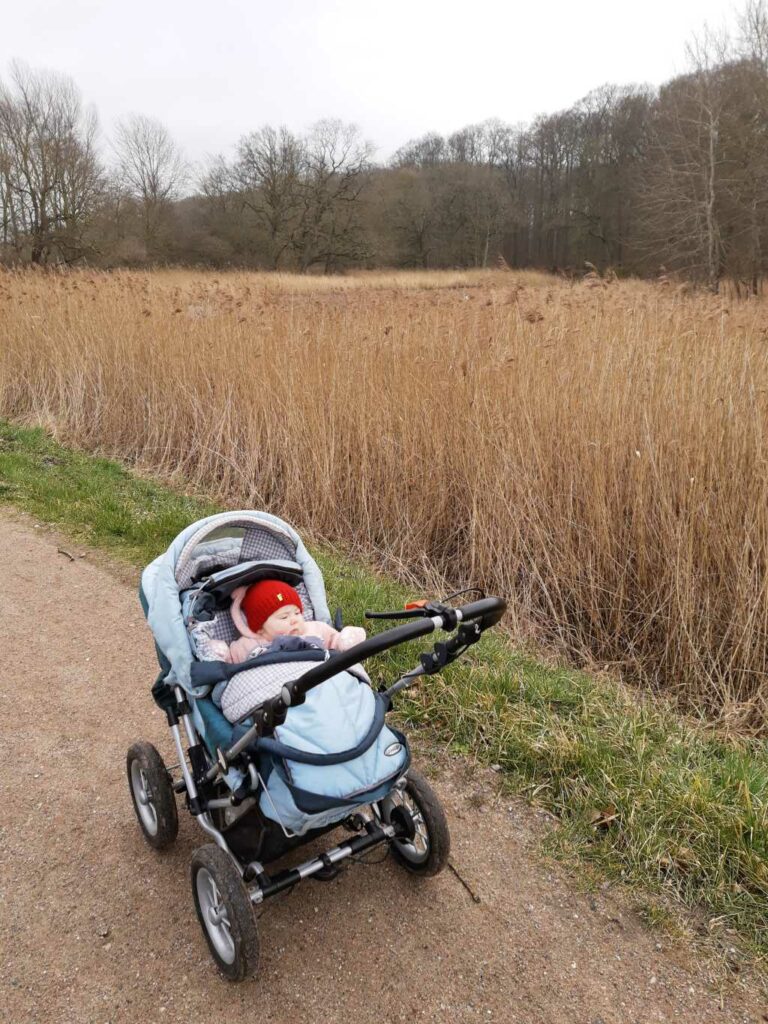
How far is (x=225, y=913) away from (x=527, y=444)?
320 cm

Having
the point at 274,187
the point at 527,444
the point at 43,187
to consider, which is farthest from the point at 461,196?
the point at 527,444

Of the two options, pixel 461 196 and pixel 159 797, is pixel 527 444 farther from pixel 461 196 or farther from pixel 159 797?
pixel 461 196

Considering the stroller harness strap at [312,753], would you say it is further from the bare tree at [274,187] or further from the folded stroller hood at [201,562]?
the bare tree at [274,187]

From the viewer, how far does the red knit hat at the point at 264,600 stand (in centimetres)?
224

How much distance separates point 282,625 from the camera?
2.21 meters

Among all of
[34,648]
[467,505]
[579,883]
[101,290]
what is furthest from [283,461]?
[101,290]

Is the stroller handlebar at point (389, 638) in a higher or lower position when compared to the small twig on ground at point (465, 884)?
higher

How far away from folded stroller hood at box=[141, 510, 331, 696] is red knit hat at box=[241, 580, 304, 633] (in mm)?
150

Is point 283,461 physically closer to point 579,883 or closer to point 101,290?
point 579,883

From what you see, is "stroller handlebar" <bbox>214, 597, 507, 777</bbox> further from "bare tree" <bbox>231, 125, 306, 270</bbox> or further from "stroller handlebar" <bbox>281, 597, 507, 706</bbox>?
Answer: "bare tree" <bbox>231, 125, 306, 270</bbox>

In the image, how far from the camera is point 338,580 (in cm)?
421

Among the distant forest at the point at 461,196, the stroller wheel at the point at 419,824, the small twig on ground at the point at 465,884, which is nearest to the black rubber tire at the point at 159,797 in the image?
the stroller wheel at the point at 419,824

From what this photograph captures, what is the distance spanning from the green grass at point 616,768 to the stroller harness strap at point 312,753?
1.06 metres

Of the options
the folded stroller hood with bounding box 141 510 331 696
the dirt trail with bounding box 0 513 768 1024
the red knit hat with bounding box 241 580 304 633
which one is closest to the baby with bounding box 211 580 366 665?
the red knit hat with bounding box 241 580 304 633
